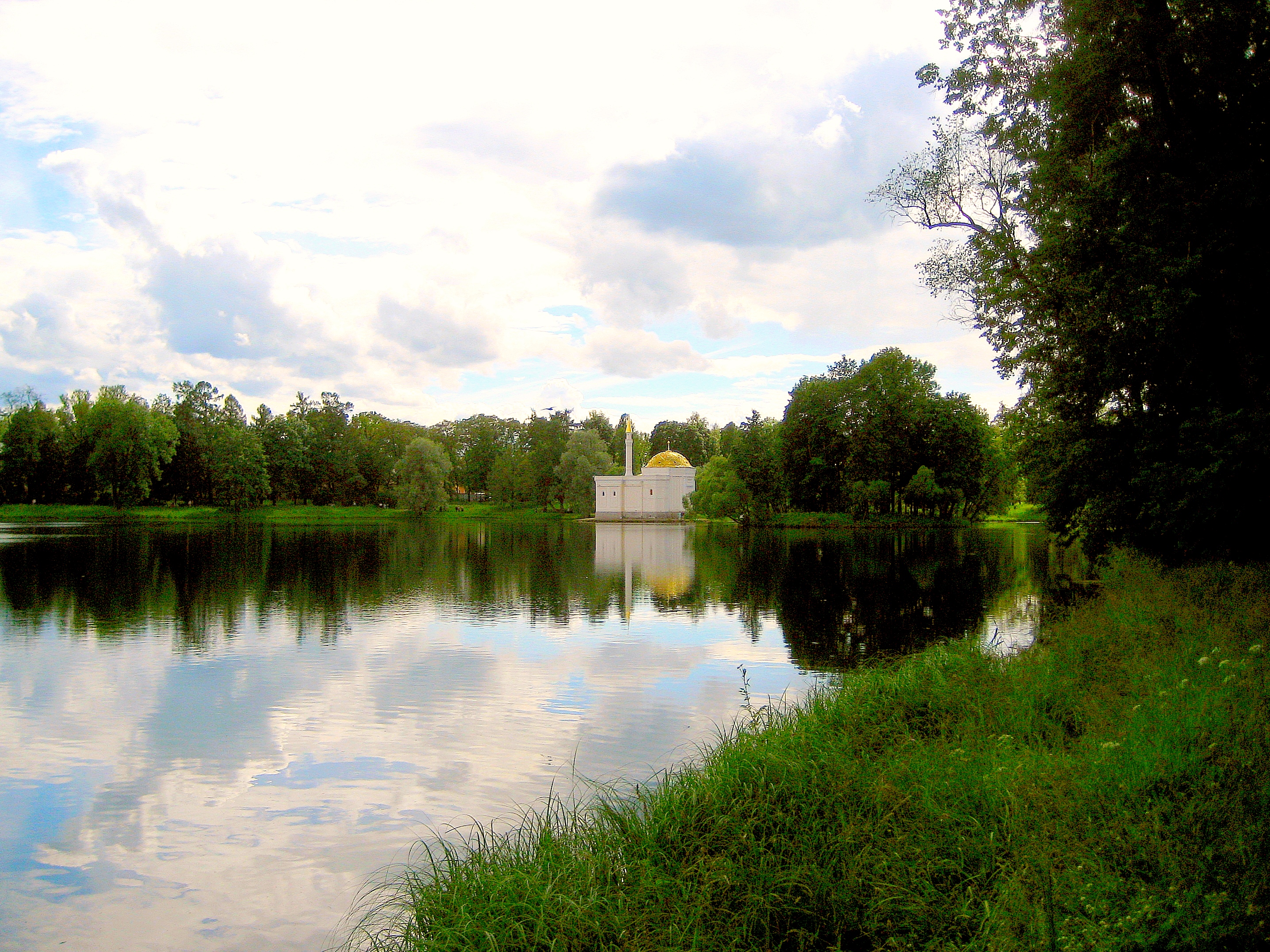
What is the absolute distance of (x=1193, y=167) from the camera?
12.1 metres

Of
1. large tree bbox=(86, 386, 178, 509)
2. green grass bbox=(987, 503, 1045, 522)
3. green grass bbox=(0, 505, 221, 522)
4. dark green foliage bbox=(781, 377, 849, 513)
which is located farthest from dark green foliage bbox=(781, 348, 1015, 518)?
large tree bbox=(86, 386, 178, 509)

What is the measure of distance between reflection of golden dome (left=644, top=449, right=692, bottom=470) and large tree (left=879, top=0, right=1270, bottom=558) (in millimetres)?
72007

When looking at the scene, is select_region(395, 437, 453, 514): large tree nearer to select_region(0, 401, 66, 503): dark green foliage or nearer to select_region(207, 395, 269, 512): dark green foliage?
select_region(207, 395, 269, 512): dark green foliage

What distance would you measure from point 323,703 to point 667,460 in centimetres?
7787

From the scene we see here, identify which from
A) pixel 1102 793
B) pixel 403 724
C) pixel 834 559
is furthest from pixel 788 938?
pixel 834 559

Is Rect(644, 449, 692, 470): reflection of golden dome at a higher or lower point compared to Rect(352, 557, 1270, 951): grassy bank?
higher

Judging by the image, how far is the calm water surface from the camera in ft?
20.2

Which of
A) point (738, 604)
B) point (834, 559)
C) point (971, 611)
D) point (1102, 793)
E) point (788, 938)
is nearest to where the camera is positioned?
point (788, 938)

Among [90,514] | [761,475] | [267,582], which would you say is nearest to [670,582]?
[267,582]

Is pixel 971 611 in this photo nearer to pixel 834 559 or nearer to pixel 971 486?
pixel 834 559

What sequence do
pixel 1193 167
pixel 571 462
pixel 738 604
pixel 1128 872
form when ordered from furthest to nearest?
1. pixel 571 462
2. pixel 738 604
3. pixel 1193 167
4. pixel 1128 872

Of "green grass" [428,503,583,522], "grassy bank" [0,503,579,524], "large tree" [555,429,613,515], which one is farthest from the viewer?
"large tree" [555,429,613,515]

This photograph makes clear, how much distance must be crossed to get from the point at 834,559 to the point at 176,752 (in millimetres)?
27096

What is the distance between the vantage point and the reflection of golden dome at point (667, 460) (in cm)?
8775
